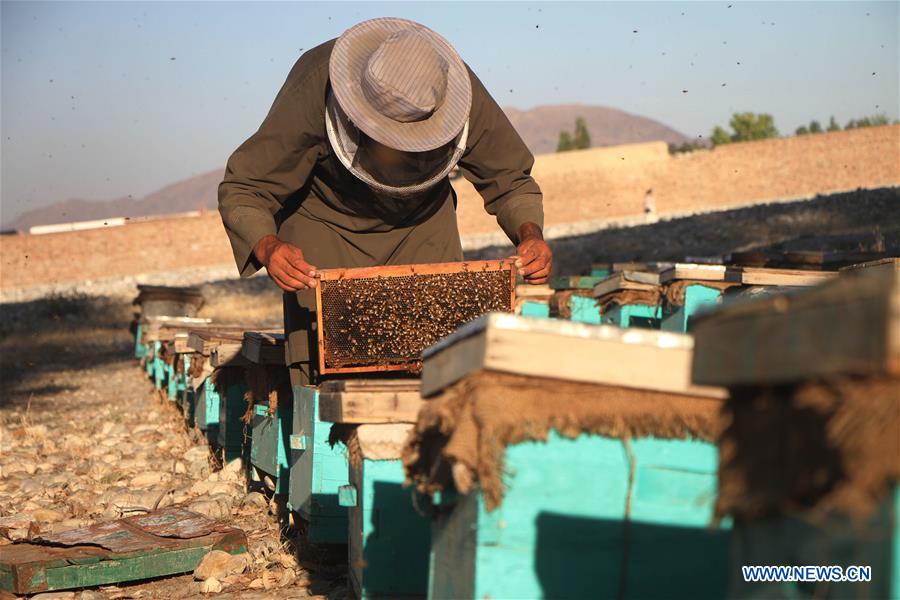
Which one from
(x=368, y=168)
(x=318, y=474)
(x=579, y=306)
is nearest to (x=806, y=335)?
(x=318, y=474)

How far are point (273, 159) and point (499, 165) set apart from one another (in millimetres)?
1091

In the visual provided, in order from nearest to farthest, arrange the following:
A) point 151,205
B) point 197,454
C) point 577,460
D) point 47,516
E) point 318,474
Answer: point 577,460, point 318,474, point 47,516, point 197,454, point 151,205

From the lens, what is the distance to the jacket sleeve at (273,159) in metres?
4.82

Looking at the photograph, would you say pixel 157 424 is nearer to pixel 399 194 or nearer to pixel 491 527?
pixel 399 194

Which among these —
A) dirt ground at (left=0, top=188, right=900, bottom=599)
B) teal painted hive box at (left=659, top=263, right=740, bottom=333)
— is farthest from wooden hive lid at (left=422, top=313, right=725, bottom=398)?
teal painted hive box at (left=659, top=263, right=740, bottom=333)

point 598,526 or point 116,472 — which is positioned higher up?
point 598,526

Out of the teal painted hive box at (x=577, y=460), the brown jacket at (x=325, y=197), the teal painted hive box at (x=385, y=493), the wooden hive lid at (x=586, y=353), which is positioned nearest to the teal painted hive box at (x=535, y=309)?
the brown jacket at (x=325, y=197)

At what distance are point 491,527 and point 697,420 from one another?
51 cm

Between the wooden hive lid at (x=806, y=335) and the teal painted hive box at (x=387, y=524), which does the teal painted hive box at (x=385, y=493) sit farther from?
the wooden hive lid at (x=806, y=335)

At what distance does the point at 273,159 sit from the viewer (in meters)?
4.88

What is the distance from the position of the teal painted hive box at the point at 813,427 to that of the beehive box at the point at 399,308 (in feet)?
9.81

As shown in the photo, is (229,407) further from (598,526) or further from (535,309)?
(598,526)

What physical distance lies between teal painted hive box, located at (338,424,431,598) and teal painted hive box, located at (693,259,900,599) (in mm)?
1873

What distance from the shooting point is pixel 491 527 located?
238cm
